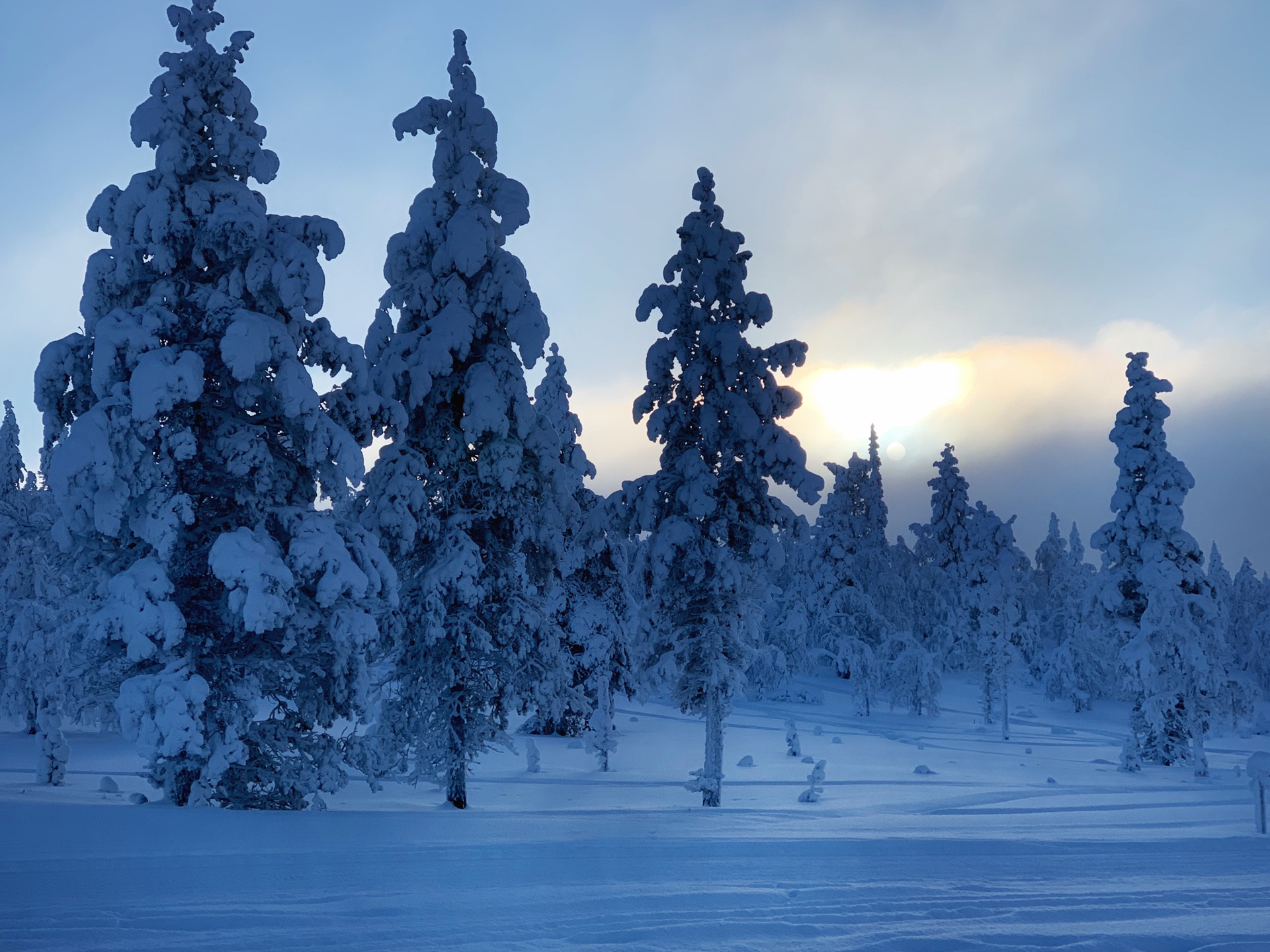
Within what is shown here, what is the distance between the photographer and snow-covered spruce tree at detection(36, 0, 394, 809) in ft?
38.7

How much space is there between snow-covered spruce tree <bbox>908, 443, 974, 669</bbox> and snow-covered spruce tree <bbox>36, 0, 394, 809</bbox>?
40805 mm

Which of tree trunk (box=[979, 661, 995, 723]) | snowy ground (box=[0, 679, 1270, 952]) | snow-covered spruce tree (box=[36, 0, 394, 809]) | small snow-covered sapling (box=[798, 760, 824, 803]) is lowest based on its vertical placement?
tree trunk (box=[979, 661, 995, 723])

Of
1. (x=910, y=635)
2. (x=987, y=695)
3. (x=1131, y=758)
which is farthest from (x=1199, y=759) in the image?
(x=910, y=635)

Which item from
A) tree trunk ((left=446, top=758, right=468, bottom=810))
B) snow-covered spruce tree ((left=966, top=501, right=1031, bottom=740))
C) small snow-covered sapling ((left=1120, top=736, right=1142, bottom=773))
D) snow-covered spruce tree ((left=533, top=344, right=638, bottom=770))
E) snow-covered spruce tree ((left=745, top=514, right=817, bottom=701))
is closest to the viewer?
tree trunk ((left=446, top=758, right=468, bottom=810))

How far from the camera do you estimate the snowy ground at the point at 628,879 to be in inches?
243

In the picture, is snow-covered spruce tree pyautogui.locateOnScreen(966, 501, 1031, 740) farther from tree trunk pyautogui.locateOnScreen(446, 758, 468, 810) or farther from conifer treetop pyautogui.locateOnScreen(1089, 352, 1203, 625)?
tree trunk pyautogui.locateOnScreen(446, 758, 468, 810)

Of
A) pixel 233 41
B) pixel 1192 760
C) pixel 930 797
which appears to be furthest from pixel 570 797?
pixel 1192 760

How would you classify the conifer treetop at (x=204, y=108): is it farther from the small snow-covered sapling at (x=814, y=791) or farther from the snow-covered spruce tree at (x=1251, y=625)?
the snow-covered spruce tree at (x=1251, y=625)

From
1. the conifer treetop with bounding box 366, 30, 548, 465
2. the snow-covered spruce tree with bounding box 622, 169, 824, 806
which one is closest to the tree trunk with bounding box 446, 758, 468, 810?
the snow-covered spruce tree with bounding box 622, 169, 824, 806

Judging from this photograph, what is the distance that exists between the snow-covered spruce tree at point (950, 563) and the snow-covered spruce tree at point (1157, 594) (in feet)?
52.7

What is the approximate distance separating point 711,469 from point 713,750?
6467 millimetres

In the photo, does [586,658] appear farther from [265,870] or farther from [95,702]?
[265,870]

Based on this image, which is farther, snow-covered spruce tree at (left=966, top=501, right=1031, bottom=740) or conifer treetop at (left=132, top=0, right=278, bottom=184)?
snow-covered spruce tree at (left=966, top=501, right=1031, bottom=740)

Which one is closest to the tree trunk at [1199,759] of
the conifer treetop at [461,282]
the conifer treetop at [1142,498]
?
the conifer treetop at [1142,498]
